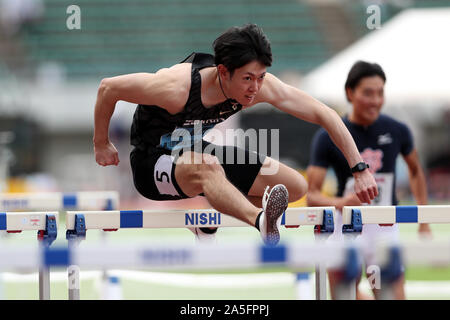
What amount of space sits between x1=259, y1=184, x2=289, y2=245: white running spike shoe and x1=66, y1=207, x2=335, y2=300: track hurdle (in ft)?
1.48

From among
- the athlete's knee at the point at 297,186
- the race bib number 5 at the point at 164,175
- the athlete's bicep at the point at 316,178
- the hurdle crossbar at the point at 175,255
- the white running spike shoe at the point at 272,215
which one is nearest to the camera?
the hurdle crossbar at the point at 175,255

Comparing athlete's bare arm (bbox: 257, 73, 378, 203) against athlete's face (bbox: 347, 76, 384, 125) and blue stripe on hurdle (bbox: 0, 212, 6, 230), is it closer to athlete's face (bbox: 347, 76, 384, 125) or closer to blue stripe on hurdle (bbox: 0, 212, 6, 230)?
athlete's face (bbox: 347, 76, 384, 125)

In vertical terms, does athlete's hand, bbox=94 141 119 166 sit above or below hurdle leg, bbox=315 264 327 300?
above

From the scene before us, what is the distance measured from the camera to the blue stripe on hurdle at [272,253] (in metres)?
2.15

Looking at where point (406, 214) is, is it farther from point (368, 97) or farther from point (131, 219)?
point (131, 219)

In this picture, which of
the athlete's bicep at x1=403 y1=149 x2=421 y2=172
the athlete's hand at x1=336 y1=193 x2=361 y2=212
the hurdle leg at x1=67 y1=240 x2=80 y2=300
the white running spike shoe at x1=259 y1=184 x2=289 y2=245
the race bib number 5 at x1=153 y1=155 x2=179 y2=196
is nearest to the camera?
the white running spike shoe at x1=259 y1=184 x2=289 y2=245

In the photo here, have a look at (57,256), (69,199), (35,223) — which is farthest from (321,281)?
(69,199)

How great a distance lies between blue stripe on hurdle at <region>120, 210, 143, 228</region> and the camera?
12.5ft

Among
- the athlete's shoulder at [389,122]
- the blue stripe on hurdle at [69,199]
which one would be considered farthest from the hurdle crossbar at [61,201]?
the athlete's shoulder at [389,122]

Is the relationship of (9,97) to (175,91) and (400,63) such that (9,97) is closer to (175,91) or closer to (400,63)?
(400,63)

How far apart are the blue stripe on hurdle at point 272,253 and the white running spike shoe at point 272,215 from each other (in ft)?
3.68

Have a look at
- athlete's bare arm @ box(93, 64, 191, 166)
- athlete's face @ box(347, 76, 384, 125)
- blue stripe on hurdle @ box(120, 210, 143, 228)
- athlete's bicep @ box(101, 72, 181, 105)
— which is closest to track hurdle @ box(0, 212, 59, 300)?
blue stripe on hurdle @ box(120, 210, 143, 228)

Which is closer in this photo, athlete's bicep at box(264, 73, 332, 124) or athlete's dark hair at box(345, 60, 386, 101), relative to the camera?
athlete's bicep at box(264, 73, 332, 124)

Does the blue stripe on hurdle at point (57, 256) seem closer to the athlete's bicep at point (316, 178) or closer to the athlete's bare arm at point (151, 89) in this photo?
the athlete's bare arm at point (151, 89)
